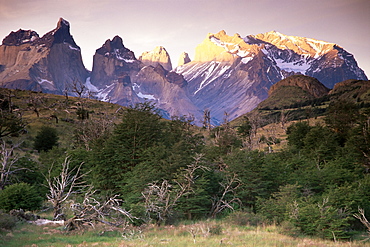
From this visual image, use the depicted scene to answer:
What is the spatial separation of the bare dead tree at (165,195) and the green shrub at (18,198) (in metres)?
9.97

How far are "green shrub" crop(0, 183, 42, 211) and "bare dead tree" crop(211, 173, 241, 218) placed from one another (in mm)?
15948

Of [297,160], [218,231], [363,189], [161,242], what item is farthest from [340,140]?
[161,242]

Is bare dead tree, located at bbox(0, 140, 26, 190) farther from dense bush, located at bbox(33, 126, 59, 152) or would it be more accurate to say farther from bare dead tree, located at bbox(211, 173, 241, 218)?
dense bush, located at bbox(33, 126, 59, 152)

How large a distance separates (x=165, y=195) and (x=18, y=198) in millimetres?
12553

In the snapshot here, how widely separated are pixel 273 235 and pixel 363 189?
12265mm

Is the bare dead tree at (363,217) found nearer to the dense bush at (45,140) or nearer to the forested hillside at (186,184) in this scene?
the forested hillside at (186,184)

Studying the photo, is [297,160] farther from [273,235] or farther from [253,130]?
[253,130]

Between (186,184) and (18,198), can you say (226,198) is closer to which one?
(186,184)

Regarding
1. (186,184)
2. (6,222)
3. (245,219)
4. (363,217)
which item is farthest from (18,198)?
(363,217)

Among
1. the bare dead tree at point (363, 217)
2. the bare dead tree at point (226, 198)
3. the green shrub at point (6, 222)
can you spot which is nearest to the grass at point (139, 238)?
the green shrub at point (6, 222)

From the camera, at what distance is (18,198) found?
26922mm

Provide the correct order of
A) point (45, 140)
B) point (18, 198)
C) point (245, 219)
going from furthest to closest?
point (45, 140) → point (18, 198) → point (245, 219)

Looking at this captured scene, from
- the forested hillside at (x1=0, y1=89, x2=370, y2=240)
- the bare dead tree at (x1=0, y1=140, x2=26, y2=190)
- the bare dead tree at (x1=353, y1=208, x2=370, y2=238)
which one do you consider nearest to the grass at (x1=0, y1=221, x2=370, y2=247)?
the forested hillside at (x1=0, y1=89, x2=370, y2=240)

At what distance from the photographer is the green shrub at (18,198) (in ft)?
84.9
